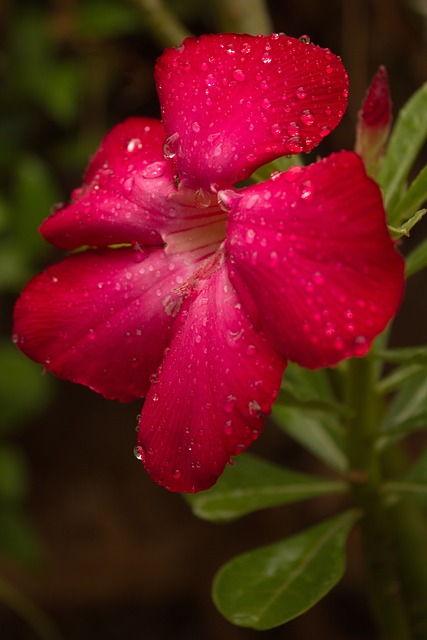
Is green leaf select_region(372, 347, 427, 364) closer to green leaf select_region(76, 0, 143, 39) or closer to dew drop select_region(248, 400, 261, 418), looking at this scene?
dew drop select_region(248, 400, 261, 418)

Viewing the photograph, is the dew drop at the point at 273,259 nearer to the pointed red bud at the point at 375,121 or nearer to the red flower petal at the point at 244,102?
the red flower petal at the point at 244,102

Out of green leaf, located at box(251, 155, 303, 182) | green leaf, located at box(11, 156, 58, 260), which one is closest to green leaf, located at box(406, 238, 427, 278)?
green leaf, located at box(251, 155, 303, 182)

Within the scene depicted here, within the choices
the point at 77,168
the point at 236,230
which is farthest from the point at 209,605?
the point at 236,230

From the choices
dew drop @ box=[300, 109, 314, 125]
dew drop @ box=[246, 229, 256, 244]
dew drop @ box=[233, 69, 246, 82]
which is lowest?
dew drop @ box=[246, 229, 256, 244]

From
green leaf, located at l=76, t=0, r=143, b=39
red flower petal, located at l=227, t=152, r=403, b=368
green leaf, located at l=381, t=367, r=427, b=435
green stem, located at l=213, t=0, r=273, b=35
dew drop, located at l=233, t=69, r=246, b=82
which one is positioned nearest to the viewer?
red flower petal, located at l=227, t=152, r=403, b=368

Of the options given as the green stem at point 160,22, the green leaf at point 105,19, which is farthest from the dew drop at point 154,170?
the green leaf at point 105,19

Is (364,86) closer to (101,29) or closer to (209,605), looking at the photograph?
(101,29)
